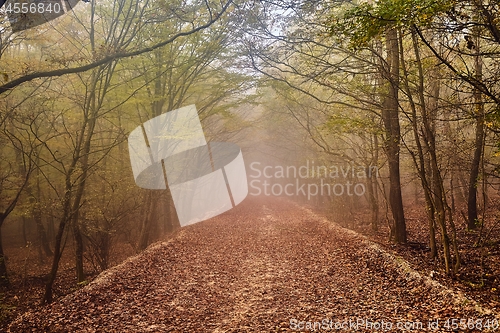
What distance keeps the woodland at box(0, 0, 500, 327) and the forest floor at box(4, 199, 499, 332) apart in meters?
0.99

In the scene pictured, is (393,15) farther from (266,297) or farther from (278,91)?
(278,91)

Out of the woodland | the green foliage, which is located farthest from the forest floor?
the green foliage

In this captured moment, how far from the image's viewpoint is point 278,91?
1444 centimetres

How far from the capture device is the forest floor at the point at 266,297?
566 cm

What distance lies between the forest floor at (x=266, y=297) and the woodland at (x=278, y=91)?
99 centimetres

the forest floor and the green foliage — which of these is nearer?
the green foliage

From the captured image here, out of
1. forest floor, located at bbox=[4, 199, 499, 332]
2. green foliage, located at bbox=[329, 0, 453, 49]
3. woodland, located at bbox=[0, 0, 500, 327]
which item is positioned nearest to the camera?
green foliage, located at bbox=[329, 0, 453, 49]

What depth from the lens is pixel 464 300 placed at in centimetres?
551

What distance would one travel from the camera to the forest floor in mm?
5664

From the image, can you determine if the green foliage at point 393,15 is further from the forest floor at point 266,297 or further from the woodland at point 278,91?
the forest floor at point 266,297

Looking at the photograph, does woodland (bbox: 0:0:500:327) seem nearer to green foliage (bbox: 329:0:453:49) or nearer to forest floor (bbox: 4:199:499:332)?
green foliage (bbox: 329:0:453:49)

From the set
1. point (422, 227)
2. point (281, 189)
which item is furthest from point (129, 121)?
point (281, 189)

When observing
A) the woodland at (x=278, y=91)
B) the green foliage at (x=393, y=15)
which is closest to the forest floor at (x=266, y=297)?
the woodland at (x=278, y=91)

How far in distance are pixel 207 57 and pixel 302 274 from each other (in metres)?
9.17
